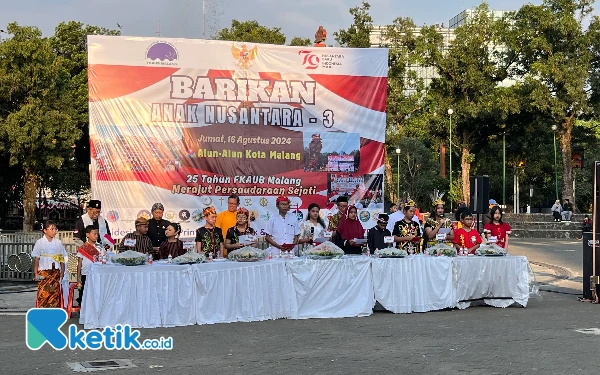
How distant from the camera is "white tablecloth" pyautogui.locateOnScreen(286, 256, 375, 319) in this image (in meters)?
11.9

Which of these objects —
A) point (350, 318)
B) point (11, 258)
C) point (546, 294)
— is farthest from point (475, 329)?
point (11, 258)

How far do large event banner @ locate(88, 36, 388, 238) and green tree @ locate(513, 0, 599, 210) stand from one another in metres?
37.0

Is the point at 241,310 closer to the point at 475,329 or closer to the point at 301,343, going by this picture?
the point at 301,343

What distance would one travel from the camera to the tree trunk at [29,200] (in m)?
35.8

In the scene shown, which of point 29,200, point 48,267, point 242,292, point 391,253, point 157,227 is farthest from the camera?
point 29,200

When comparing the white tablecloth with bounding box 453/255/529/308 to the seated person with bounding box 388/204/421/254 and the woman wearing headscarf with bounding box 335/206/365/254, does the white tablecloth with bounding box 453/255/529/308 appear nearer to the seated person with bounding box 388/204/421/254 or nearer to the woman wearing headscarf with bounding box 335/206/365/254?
the seated person with bounding box 388/204/421/254

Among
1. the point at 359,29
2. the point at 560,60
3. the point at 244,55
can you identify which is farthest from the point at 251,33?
the point at 244,55

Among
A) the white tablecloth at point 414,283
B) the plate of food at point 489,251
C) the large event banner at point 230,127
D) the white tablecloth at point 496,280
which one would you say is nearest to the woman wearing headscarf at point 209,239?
the white tablecloth at point 414,283

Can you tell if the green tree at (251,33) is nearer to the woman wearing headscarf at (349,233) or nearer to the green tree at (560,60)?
the green tree at (560,60)

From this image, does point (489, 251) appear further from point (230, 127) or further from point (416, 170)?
point (416, 170)

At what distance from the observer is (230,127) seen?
15.6m

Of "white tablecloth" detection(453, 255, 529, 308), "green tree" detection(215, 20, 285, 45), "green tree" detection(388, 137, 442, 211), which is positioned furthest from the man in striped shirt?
"green tree" detection(388, 137, 442, 211)

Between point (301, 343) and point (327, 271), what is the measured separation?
261 cm

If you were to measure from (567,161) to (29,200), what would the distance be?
32.1 metres
